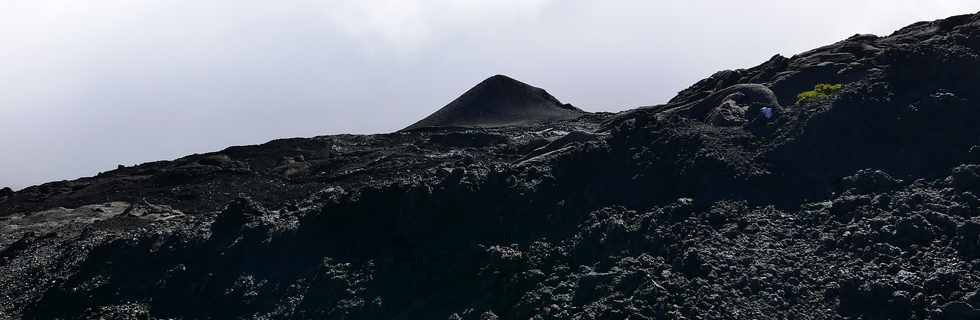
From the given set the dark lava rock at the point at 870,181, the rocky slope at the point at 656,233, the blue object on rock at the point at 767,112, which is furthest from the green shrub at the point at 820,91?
the dark lava rock at the point at 870,181

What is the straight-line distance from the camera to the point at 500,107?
69625 millimetres

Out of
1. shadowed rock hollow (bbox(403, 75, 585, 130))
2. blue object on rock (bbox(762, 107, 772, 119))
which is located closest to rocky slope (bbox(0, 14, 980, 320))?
blue object on rock (bbox(762, 107, 772, 119))

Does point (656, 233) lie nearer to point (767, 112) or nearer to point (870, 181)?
point (870, 181)

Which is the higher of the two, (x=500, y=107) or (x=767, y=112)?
(x=500, y=107)

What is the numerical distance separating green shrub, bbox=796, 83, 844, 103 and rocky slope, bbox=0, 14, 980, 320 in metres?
0.54

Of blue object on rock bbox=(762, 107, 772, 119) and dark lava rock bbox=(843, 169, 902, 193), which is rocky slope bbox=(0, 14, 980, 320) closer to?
dark lava rock bbox=(843, 169, 902, 193)

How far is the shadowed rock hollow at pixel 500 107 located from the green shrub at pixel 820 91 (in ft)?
110

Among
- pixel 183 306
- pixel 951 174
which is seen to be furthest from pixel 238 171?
pixel 951 174

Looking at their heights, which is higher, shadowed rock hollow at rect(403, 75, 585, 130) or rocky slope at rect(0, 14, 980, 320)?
shadowed rock hollow at rect(403, 75, 585, 130)

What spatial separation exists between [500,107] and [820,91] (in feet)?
133

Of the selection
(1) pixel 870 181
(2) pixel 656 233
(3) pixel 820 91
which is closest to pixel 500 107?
(3) pixel 820 91

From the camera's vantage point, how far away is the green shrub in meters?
29.5

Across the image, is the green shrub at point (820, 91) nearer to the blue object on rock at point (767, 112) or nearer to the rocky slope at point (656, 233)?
the rocky slope at point (656, 233)

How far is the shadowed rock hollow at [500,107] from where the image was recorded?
66.4m
